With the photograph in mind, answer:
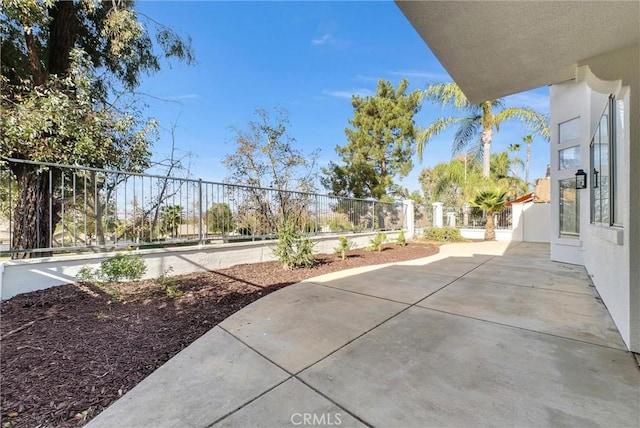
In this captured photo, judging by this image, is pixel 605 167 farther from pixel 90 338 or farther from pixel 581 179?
pixel 90 338

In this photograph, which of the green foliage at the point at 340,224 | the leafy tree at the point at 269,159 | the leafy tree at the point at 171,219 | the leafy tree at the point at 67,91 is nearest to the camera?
the leafy tree at the point at 67,91

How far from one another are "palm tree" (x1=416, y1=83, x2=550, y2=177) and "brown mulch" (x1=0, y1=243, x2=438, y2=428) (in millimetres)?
12653

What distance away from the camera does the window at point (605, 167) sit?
3424 mm

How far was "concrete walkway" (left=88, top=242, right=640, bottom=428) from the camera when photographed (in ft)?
5.67

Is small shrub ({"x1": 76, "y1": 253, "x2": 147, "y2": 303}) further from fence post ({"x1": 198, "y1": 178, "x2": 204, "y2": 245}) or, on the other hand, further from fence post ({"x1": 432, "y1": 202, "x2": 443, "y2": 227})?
fence post ({"x1": 432, "y1": 202, "x2": 443, "y2": 227})

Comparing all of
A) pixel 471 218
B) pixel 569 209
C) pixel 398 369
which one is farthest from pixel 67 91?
pixel 471 218

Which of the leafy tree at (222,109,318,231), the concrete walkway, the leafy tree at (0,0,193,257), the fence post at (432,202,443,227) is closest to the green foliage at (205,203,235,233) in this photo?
the leafy tree at (0,0,193,257)

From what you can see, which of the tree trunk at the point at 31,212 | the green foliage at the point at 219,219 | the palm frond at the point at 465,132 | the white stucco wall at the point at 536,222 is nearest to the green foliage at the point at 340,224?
the green foliage at the point at 219,219

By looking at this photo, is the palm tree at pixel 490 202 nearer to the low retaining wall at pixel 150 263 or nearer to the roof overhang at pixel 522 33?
the low retaining wall at pixel 150 263

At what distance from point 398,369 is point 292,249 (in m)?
3.92

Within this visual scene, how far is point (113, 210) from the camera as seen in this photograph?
461cm

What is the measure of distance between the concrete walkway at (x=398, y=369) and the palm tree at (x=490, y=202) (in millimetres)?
8656

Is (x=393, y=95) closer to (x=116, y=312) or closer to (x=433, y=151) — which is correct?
(x=433, y=151)

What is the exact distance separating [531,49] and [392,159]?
35.2 ft
